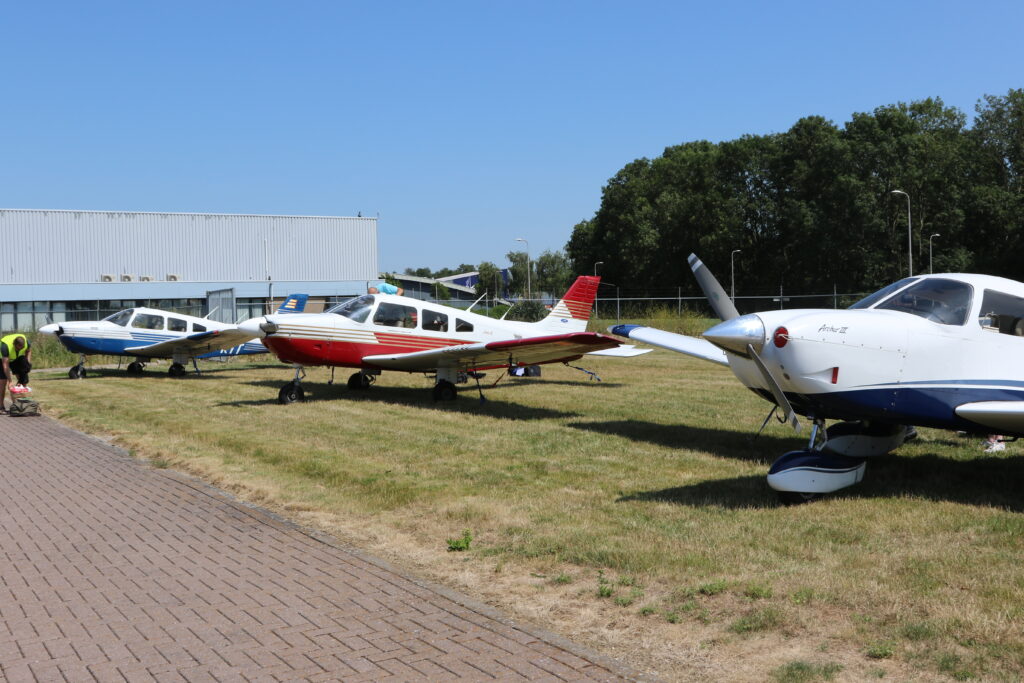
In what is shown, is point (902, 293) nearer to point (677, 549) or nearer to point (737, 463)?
point (737, 463)

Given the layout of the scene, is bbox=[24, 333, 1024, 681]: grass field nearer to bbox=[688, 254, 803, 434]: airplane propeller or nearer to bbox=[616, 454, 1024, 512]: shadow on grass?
bbox=[616, 454, 1024, 512]: shadow on grass

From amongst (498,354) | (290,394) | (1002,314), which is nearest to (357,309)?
(290,394)

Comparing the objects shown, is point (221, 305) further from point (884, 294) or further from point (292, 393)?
point (884, 294)

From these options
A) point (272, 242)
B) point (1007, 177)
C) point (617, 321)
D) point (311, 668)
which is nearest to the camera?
point (311, 668)

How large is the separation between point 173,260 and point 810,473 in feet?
178

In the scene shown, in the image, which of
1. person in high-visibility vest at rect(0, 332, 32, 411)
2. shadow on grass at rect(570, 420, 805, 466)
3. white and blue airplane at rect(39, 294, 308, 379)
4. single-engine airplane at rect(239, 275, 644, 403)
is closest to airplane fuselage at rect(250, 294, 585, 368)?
single-engine airplane at rect(239, 275, 644, 403)

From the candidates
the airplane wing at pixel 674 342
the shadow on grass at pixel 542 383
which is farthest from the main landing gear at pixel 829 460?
the shadow on grass at pixel 542 383

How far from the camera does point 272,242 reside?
59031 mm

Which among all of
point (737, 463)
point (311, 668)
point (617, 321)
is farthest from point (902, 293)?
point (617, 321)

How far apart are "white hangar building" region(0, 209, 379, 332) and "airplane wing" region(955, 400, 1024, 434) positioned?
39952 mm

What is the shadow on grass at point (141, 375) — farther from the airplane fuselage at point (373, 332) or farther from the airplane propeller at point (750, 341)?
the airplane propeller at point (750, 341)

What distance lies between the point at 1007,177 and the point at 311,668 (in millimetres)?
71289

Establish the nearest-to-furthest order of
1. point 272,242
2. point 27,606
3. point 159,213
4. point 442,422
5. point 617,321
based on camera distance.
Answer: point 27,606, point 442,422, point 617,321, point 159,213, point 272,242

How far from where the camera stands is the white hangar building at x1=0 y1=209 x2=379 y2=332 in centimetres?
5028
